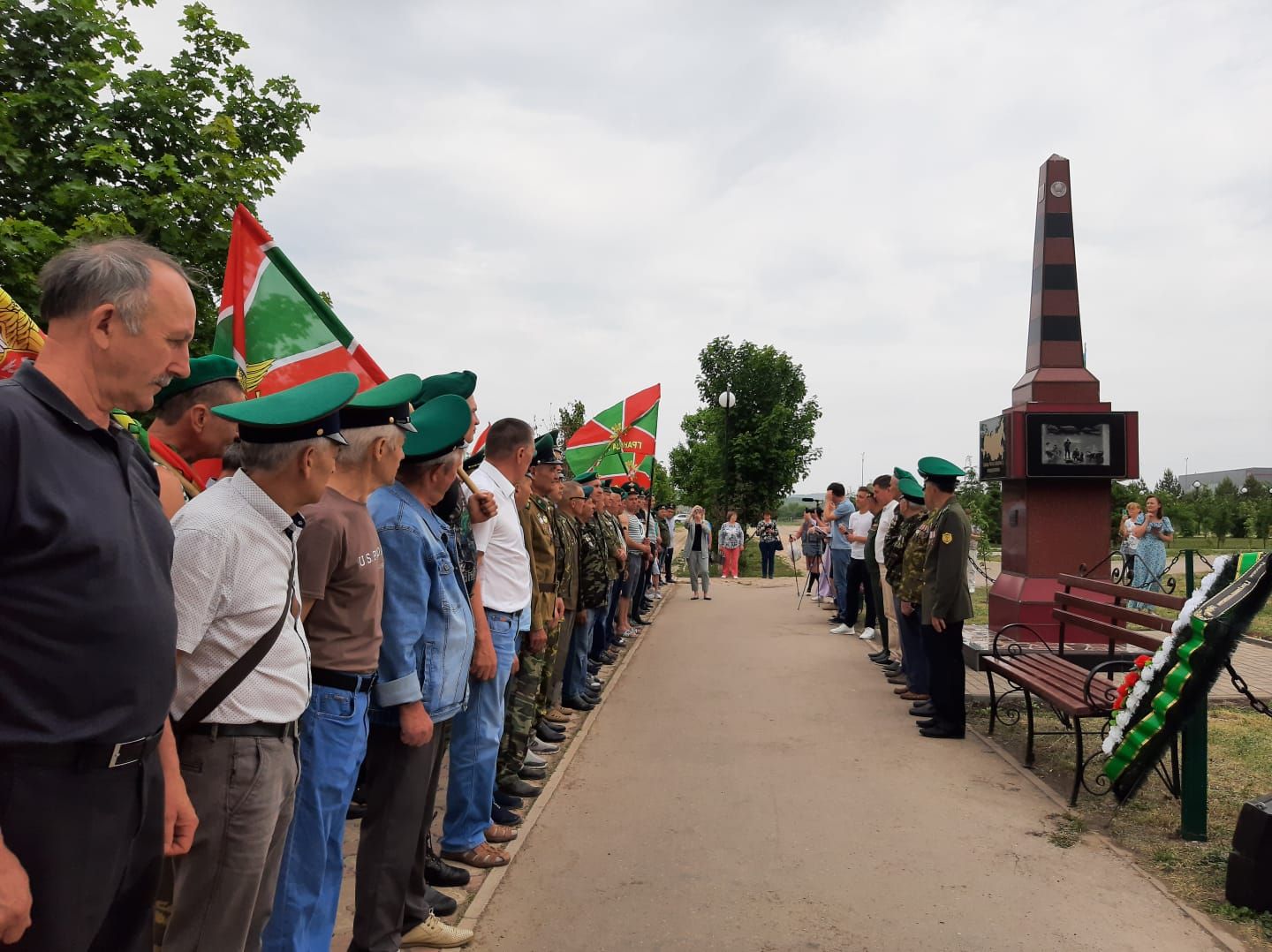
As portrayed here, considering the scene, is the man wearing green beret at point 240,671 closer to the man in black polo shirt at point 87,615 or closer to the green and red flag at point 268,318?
the man in black polo shirt at point 87,615

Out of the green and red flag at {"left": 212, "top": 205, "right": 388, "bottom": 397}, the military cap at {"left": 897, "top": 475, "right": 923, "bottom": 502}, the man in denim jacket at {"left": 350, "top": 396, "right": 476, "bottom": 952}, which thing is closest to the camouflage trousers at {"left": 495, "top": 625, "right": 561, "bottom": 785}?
the man in denim jacket at {"left": 350, "top": 396, "right": 476, "bottom": 952}

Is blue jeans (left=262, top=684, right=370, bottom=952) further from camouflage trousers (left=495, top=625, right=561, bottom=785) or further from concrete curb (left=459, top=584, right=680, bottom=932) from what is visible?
camouflage trousers (left=495, top=625, right=561, bottom=785)

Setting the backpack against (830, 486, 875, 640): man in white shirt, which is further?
(830, 486, 875, 640): man in white shirt

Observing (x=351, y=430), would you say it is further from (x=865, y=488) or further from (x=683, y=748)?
(x=865, y=488)

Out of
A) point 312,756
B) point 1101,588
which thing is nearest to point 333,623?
point 312,756

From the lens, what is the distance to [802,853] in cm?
443

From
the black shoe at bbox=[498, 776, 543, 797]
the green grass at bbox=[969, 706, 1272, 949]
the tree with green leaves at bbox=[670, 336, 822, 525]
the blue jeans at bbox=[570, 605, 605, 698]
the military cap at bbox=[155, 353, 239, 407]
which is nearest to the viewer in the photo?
the military cap at bbox=[155, 353, 239, 407]

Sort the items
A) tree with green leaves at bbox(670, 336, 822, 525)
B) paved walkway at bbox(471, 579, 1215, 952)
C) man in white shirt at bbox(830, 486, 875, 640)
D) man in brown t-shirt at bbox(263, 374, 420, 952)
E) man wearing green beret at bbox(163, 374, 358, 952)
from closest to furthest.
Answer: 1. man wearing green beret at bbox(163, 374, 358, 952)
2. man in brown t-shirt at bbox(263, 374, 420, 952)
3. paved walkway at bbox(471, 579, 1215, 952)
4. man in white shirt at bbox(830, 486, 875, 640)
5. tree with green leaves at bbox(670, 336, 822, 525)

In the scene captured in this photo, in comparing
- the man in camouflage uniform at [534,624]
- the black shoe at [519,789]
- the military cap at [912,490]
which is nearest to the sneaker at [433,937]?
the man in camouflage uniform at [534,624]

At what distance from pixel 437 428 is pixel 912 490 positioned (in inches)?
234

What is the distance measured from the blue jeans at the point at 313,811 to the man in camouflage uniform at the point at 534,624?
7.42 feet

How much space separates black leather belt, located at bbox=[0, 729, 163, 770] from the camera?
1.59 meters

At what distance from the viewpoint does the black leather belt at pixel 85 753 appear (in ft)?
5.21

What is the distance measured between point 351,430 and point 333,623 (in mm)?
615
